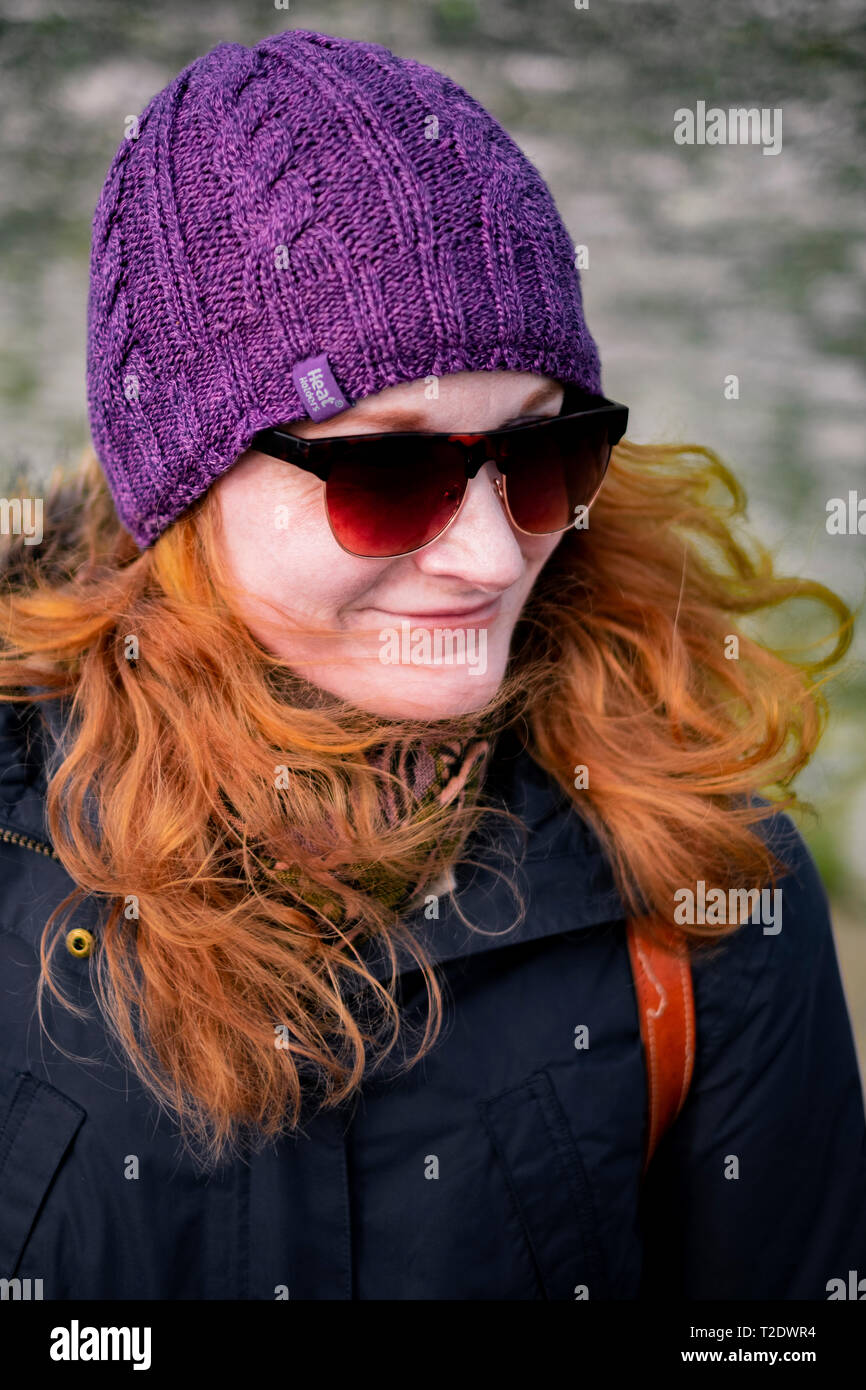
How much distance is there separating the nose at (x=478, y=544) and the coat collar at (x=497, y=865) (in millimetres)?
358

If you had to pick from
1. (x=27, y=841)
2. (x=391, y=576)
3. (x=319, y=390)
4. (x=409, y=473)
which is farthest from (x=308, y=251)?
(x=27, y=841)

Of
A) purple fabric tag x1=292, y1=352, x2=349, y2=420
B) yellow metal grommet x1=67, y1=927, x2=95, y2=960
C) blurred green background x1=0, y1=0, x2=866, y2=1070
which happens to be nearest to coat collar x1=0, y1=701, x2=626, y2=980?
yellow metal grommet x1=67, y1=927, x2=95, y2=960

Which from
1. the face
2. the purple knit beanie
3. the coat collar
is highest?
the purple knit beanie

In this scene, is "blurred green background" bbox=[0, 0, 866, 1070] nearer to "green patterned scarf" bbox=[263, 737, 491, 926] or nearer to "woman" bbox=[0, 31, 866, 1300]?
"woman" bbox=[0, 31, 866, 1300]

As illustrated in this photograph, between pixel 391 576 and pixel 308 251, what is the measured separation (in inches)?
15.1

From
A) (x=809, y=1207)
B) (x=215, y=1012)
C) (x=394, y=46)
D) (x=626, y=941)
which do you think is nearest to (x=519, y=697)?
(x=626, y=941)

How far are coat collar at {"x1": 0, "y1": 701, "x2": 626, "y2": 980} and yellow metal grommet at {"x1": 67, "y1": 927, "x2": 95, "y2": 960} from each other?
0.12m

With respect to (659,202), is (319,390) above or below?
below

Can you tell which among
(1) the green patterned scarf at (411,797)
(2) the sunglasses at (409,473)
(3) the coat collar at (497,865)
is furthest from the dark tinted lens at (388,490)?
(3) the coat collar at (497,865)

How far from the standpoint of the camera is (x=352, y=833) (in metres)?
1.31

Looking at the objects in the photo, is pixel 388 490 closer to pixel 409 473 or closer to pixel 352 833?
pixel 409 473

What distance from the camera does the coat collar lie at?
1.30m

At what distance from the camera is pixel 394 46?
10.6ft
